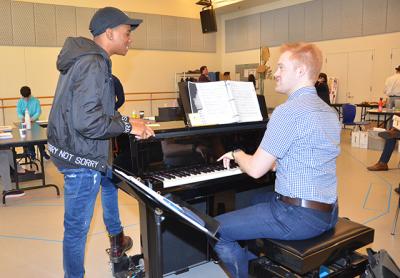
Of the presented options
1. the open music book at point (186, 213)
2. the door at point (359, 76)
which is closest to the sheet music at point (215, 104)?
the open music book at point (186, 213)

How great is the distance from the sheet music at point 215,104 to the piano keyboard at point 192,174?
11.7 inches

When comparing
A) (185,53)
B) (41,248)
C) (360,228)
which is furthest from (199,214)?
(185,53)

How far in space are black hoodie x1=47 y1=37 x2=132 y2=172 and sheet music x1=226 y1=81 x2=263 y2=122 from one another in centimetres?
81

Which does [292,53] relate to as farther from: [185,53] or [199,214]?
[185,53]

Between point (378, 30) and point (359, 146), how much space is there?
3770 mm

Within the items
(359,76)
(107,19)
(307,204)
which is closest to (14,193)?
(107,19)

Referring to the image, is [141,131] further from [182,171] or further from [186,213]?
[186,213]

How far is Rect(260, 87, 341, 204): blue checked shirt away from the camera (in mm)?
A: 1611

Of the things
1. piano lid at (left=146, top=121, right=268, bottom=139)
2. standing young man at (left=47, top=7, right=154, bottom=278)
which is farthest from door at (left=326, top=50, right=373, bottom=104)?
standing young man at (left=47, top=7, right=154, bottom=278)

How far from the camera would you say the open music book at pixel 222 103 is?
7.29 ft

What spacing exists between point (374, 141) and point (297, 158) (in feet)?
20.0

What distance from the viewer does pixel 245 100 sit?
2.45m

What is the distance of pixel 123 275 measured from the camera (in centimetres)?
243

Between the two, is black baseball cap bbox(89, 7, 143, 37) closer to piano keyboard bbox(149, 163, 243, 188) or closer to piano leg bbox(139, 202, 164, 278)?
piano keyboard bbox(149, 163, 243, 188)
